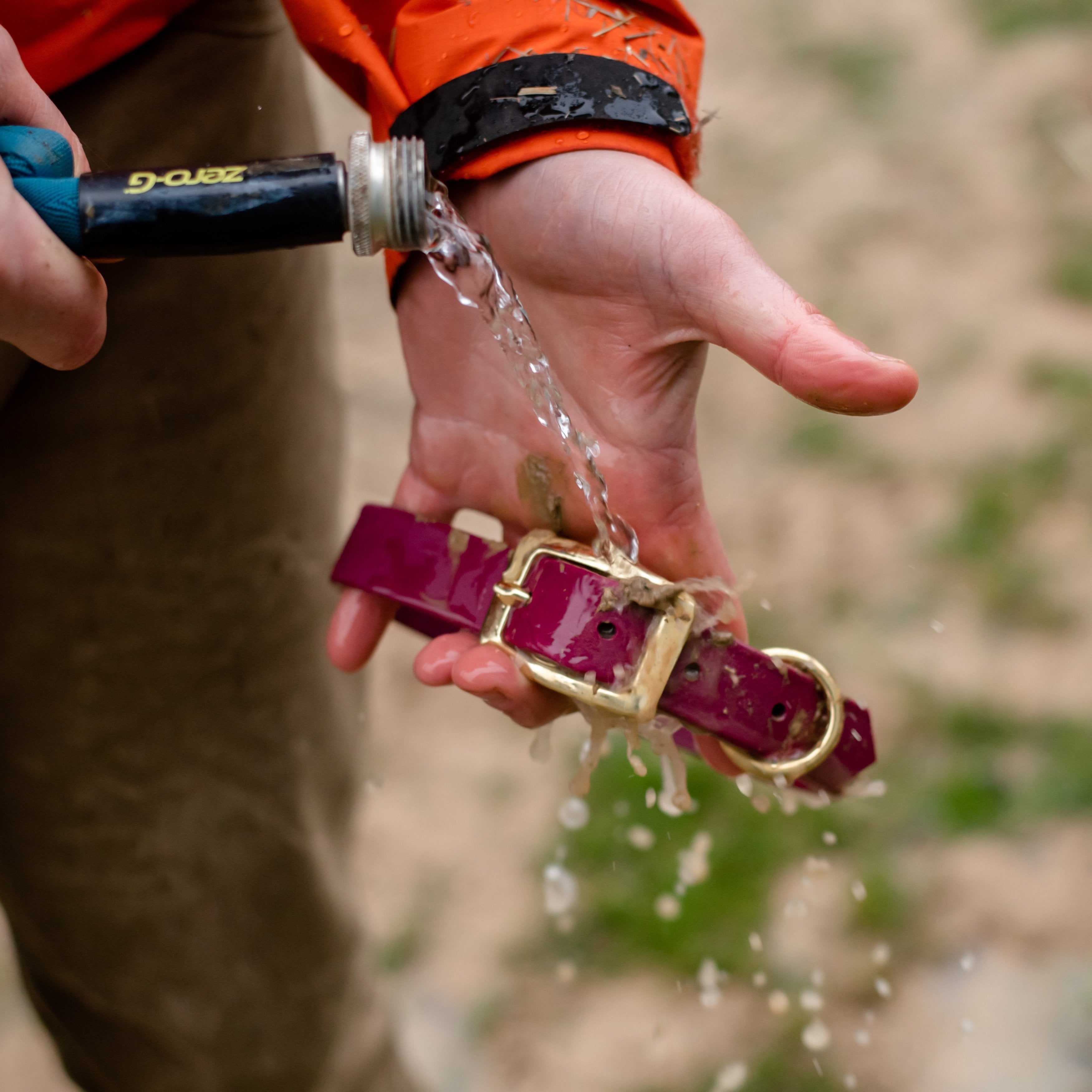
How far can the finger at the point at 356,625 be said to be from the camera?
1124mm

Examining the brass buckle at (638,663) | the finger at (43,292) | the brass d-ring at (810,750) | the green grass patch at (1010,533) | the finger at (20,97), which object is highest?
the finger at (20,97)

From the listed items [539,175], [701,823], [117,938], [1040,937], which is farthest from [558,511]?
[1040,937]

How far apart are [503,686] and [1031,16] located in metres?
2.94

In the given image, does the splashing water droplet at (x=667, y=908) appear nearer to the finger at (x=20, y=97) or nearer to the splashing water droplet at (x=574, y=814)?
the splashing water droplet at (x=574, y=814)

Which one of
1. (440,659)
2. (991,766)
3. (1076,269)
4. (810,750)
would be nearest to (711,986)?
(991,766)

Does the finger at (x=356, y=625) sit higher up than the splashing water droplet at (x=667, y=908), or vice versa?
the finger at (x=356, y=625)

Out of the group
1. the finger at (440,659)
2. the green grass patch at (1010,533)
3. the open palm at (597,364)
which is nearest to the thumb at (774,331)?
the open palm at (597,364)

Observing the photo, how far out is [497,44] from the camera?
0.92 metres

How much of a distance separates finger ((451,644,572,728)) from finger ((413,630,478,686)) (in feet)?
0.06

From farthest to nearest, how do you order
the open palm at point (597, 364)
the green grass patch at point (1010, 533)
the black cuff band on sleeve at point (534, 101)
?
the green grass patch at point (1010, 533), the black cuff band on sleeve at point (534, 101), the open palm at point (597, 364)

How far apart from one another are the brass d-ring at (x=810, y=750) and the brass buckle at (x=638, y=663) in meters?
0.10

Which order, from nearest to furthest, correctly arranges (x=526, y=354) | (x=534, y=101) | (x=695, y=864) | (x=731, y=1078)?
1. (x=534, y=101)
2. (x=526, y=354)
3. (x=731, y=1078)
4. (x=695, y=864)

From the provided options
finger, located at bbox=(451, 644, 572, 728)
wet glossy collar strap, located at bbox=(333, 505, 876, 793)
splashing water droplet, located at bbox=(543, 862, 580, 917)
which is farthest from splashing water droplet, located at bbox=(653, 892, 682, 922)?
finger, located at bbox=(451, 644, 572, 728)

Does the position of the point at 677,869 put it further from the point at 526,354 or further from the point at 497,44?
the point at 497,44
